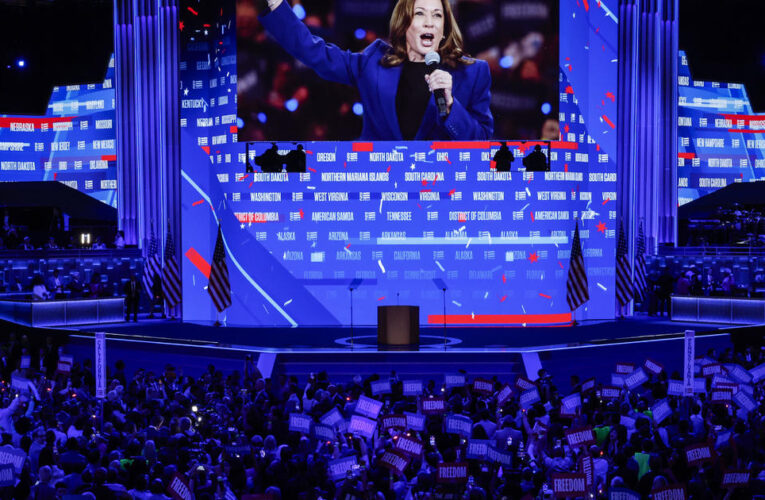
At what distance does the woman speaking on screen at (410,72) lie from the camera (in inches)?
1188

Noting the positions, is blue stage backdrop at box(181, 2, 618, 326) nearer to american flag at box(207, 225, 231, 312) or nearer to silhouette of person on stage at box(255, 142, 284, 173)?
american flag at box(207, 225, 231, 312)

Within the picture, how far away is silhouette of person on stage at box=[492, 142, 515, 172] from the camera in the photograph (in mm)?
28156

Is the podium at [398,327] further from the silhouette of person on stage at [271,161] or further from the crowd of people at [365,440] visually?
the crowd of people at [365,440]

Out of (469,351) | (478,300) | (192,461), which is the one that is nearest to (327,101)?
(478,300)

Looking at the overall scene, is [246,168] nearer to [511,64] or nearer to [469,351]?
[511,64]

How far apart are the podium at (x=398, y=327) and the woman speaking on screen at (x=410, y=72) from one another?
20.8ft

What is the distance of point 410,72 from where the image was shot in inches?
1188

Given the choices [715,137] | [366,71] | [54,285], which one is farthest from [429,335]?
[715,137]

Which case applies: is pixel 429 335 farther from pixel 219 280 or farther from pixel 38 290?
pixel 38 290

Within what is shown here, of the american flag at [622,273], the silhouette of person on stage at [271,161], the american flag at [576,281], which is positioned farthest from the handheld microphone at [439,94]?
the american flag at [622,273]

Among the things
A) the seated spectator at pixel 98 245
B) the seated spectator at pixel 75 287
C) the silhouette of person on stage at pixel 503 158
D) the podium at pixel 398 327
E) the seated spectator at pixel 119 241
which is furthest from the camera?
the seated spectator at pixel 119 241

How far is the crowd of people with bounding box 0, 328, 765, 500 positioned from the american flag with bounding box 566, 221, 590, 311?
10.6 metres

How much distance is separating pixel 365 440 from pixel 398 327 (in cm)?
1176

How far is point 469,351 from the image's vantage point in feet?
79.5
